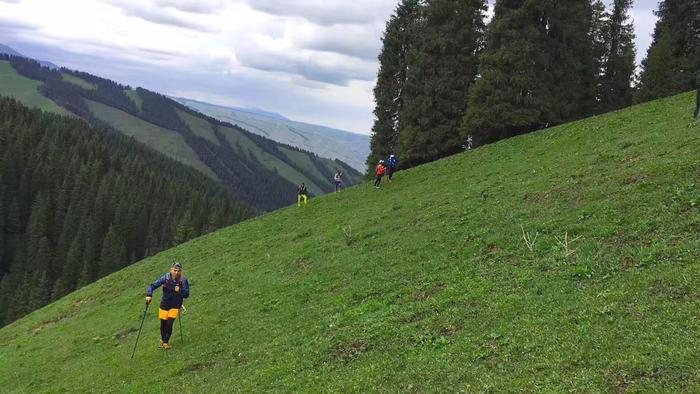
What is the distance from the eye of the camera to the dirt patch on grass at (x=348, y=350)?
13.6 meters

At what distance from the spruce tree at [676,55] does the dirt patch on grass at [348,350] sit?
149ft

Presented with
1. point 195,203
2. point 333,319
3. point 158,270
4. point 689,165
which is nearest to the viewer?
point 333,319

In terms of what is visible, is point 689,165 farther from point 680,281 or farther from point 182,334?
point 182,334

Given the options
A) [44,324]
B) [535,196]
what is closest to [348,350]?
[535,196]

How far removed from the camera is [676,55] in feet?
153

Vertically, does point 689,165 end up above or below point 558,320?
above

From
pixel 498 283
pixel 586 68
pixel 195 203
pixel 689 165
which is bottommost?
pixel 195 203

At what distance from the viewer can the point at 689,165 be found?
18891mm

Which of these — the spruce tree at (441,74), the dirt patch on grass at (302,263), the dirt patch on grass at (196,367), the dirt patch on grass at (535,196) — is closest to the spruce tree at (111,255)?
the spruce tree at (441,74)

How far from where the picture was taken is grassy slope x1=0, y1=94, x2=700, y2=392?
1022 centimetres

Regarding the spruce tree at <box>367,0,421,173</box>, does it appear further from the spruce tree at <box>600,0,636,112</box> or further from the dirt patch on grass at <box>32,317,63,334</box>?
the dirt patch on grass at <box>32,317,63,334</box>

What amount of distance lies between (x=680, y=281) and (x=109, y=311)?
31.8 m

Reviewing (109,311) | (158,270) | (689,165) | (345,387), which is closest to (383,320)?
(345,387)

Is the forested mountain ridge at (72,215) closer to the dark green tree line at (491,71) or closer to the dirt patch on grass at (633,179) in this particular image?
the dark green tree line at (491,71)
